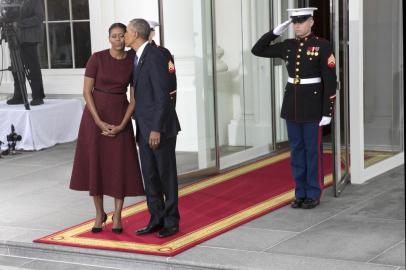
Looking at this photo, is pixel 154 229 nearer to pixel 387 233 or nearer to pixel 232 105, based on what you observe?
pixel 387 233

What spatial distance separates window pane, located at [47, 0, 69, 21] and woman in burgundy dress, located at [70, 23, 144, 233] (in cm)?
502

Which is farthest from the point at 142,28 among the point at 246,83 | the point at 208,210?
the point at 246,83

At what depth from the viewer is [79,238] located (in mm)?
5254

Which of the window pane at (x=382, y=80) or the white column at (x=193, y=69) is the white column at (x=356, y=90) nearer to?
the window pane at (x=382, y=80)

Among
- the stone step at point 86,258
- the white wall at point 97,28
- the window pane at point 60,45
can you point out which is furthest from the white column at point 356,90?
the window pane at point 60,45

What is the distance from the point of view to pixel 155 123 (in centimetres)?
488

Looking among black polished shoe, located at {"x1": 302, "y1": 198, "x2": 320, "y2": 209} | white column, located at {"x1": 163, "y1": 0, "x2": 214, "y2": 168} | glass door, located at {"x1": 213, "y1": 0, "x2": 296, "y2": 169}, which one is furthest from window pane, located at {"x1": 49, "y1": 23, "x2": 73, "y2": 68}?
black polished shoe, located at {"x1": 302, "y1": 198, "x2": 320, "y2": 209}

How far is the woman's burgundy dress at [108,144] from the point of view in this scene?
5.10m

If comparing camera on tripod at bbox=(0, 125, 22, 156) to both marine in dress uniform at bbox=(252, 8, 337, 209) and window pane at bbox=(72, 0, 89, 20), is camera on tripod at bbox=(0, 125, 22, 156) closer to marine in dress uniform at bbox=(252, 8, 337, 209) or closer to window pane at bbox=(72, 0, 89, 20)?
window pane at bbox=(72, 0, 89, 20)

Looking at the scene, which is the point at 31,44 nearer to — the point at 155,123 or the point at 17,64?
the point at 17,64

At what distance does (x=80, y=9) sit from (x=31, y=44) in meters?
0.92

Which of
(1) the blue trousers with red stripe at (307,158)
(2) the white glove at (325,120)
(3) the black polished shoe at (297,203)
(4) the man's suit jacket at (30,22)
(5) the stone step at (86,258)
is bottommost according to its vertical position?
(5) the stone step at (86,258)

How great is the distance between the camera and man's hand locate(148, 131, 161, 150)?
4.90m

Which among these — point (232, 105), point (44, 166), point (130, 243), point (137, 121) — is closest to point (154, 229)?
point (130, 243)
